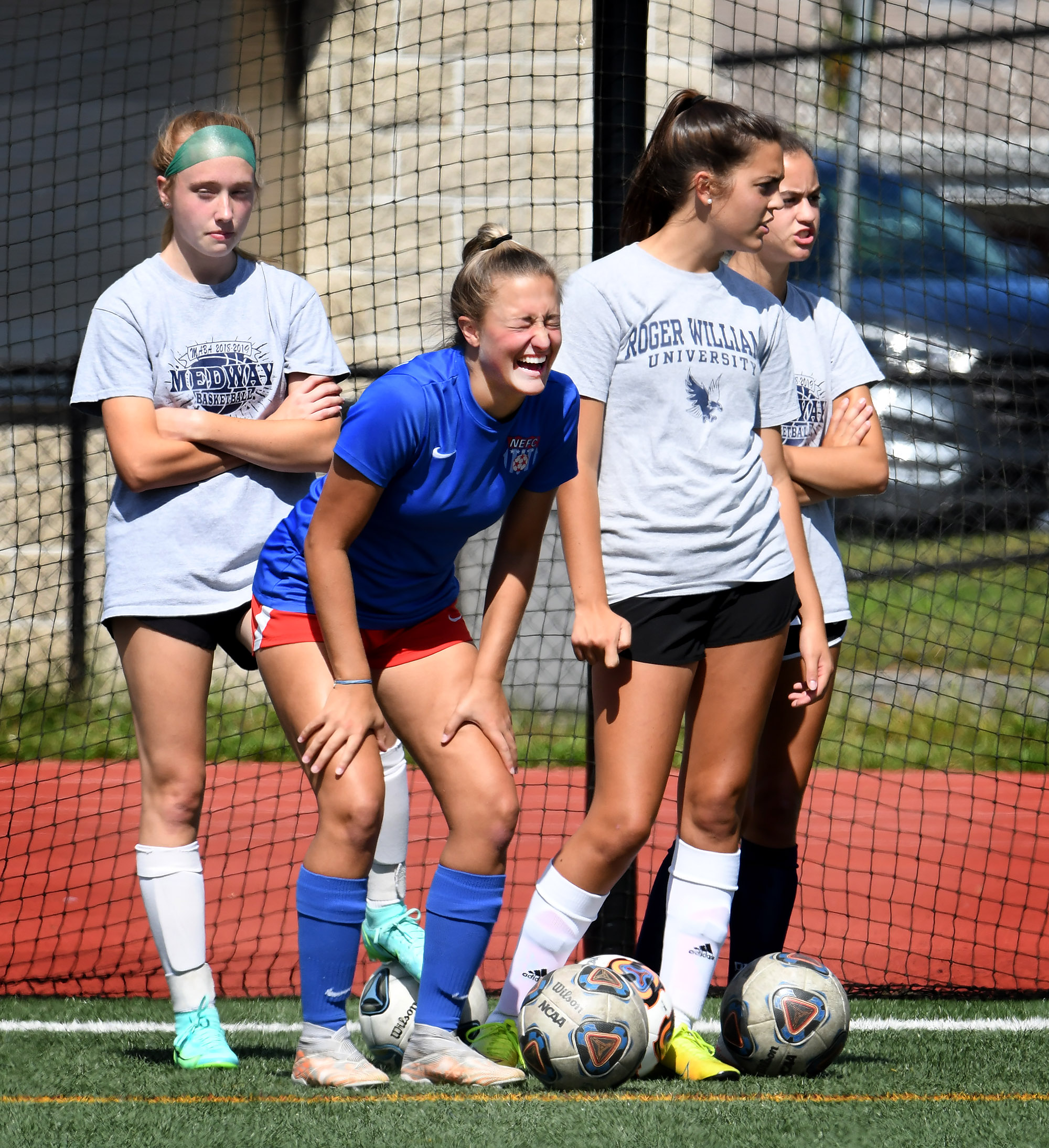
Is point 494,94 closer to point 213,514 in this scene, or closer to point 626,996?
point 213,514

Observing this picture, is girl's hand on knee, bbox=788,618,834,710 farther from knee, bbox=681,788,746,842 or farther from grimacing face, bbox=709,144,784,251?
grimacing face, bbox=709,144,784,251

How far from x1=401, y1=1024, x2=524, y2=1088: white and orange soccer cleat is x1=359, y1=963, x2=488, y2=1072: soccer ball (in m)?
0.28

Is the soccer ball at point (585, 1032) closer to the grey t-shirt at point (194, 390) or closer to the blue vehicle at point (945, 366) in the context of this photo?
the grey t-shirt at point (194, 390)

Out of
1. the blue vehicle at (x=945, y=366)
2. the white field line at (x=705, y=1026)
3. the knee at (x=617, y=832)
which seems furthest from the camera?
the blue vehicle at (x=945, y=366)

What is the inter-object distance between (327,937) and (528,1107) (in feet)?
1.65

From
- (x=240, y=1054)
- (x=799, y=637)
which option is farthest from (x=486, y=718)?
(x=240, y=1054)

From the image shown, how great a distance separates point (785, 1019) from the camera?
9.89 ft

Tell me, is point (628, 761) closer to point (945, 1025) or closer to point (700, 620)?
point (700, 620)

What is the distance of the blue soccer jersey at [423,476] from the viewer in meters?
2.84

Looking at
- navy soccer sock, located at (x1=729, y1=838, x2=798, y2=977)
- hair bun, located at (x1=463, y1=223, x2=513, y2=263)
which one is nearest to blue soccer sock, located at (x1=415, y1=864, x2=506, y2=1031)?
navy soccer sock, located at (x1=729, y1=838, x2=798, y2=977)

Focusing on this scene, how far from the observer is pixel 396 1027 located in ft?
10.8

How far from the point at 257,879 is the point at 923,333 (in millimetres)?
5950

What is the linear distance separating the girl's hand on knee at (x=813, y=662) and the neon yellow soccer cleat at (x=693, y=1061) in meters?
0.75

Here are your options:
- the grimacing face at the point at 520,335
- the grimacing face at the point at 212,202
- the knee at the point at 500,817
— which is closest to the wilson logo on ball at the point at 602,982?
the knee at the point at 500,817
